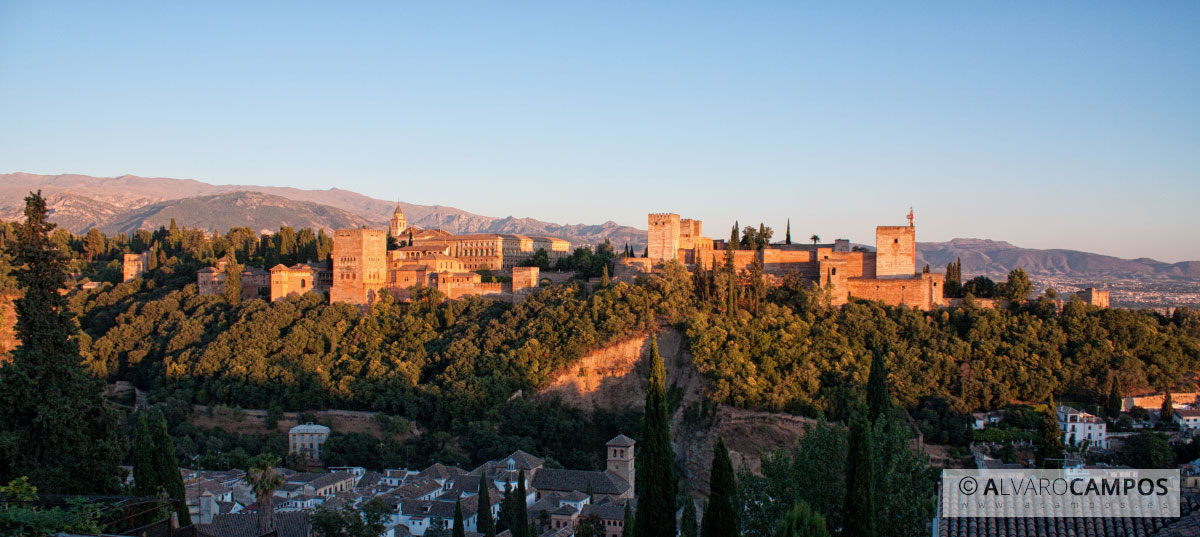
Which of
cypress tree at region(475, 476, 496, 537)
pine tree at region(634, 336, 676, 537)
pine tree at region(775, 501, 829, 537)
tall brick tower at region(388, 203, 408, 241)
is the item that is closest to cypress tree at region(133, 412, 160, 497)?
cypress tree at region(475, 476, 496, 537)

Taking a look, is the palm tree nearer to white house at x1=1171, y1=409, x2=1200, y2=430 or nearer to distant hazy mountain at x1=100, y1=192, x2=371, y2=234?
white house at x1=1171, y1=409, x2=1200, y2=430

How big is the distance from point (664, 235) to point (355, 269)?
1432 cm

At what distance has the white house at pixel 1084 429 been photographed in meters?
30.1

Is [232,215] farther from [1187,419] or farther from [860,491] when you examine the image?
[860,491]

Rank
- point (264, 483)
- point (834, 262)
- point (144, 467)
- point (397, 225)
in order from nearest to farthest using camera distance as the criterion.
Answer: point (264, 483)
point (144, 467)
point (834, 262)
point (397, 225)

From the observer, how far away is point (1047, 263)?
385ft

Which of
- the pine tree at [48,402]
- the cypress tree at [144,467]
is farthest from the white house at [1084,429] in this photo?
the pine tree at [48,402]

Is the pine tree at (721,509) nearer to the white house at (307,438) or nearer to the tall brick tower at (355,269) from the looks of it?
the white house at (307,438)

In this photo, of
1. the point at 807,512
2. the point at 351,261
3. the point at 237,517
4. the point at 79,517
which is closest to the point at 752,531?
the point at 807,512

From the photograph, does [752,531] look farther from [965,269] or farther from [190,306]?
[965,269]

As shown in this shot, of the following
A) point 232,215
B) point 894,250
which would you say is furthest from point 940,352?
point 232,215

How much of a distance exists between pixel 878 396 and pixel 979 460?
495 inches

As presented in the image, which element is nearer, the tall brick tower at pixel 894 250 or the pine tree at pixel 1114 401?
the pine tree at pixel 1114 401

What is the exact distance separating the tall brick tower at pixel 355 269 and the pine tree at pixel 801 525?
33108 mm
